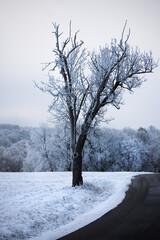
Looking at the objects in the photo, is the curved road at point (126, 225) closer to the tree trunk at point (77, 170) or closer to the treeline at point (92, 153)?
the tree trunk at point (77, 170)

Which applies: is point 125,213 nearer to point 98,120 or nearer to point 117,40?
point 98,120

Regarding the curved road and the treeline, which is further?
the treeline

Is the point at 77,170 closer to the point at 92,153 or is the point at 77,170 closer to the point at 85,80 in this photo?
the point at 85,80

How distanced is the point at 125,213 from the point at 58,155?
106ft

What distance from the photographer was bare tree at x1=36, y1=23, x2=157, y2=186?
1220 cm

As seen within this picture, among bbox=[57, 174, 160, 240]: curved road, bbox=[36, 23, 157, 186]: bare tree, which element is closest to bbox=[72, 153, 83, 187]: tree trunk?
bbox=[36, 23, 157, 186]: bare tree

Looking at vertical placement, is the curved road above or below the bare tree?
below

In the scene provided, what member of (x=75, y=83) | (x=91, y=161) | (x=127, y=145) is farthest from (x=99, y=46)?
(x=127, y=145)

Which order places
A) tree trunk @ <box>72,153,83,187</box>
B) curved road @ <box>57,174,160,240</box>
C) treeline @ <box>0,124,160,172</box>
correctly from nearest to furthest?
curved road @ <box>57,174,160,240</box> → tree trunk @ <box>72,153,83,187</box> → treeline @ <box>0,124,160,172</box>

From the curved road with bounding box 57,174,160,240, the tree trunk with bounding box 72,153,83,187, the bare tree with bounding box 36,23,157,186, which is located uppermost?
the bare tree with bounding box 36,23,157,186

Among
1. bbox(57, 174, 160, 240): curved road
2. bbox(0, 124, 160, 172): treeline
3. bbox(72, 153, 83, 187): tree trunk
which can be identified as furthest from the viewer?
bbox(0, 124, 160, 172): treeline

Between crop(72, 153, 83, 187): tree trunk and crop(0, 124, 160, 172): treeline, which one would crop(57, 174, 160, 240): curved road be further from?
crop(0, 124, 160, 172): treeline

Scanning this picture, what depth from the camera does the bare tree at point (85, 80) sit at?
1220 centimetres

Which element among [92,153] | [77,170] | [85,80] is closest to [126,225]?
[77,170]
